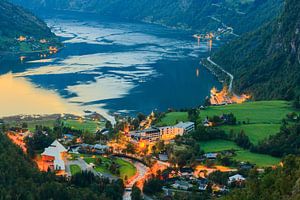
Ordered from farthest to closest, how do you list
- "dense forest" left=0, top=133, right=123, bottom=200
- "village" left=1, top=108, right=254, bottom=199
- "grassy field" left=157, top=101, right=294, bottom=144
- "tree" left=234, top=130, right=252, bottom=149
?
1. "grassy field" left=157, top=101, right=294, bottom=144
2. "tree" left=234, top=130, right=252, bottom=149
3. "village" left=1, top=108, right=254, bottom=199
4. "dense forest" left=0, top=133, right=123, bottom=200

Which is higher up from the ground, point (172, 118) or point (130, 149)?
point (172, 118)

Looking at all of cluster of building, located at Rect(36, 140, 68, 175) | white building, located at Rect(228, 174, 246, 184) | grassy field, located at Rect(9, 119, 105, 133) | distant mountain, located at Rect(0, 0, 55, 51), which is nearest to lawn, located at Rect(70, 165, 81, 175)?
cluster of building, located at Rect(36, 140, 68, 175)

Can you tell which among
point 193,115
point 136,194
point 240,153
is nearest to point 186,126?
point 193,115

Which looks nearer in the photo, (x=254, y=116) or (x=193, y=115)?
(x=193, y=115)

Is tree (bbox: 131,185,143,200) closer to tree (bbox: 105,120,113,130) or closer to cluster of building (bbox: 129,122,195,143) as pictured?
cluster of building (bbox: 129,122,195,143)

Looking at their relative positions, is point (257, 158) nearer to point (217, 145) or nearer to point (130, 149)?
point (217, 145)
